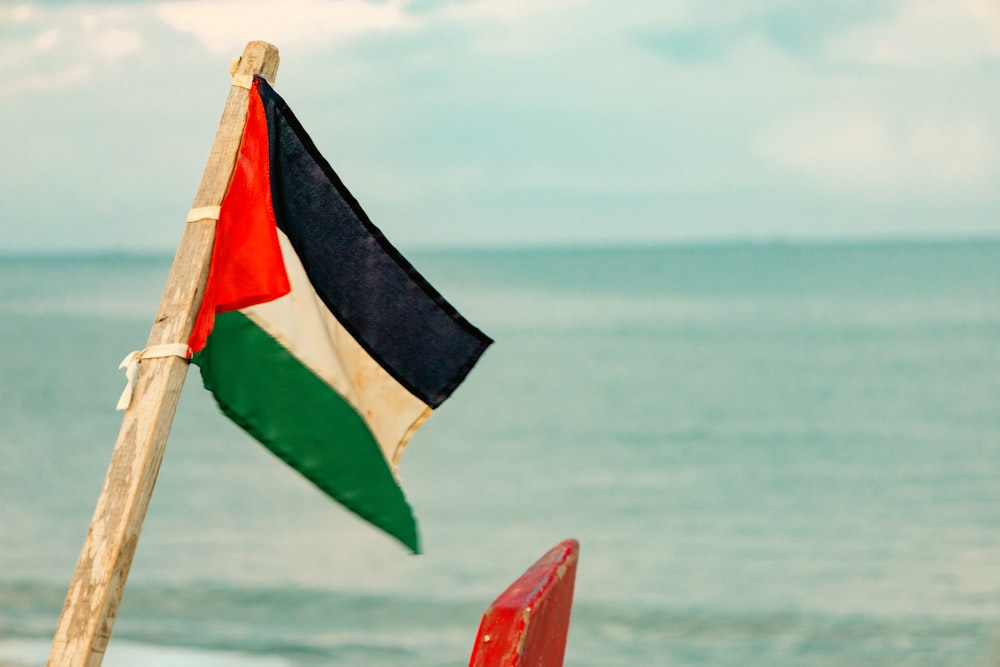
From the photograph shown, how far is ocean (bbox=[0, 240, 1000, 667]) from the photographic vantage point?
13.0m

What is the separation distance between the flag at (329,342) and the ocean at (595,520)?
785 centimetres

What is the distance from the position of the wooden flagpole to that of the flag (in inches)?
5.0

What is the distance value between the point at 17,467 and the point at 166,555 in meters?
8.82

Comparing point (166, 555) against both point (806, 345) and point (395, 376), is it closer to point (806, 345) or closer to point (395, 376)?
point (395, 376)

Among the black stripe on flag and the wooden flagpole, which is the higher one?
the black stripe on flag

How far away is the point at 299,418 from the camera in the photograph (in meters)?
3.40

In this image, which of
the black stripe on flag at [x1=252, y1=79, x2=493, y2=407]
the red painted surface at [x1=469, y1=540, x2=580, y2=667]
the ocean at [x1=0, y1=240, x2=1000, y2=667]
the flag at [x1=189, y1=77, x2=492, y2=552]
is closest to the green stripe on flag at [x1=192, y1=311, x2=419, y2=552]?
the flag at [x1=189, y1=77, x2=492, y2=552]

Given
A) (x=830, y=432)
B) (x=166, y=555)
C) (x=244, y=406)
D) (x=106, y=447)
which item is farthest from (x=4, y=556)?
(x=830, y=432)

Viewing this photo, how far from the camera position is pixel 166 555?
16.2 meters

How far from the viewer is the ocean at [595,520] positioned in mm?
13008

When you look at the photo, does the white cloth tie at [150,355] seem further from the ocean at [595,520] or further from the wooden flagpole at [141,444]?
the ocean at [595,520]

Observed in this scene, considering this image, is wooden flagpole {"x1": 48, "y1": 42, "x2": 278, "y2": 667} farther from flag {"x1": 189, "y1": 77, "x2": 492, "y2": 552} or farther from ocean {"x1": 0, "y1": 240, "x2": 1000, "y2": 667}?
ocean {"x1": 0, "y1": 240, "x2": 1000, "y2": 667}

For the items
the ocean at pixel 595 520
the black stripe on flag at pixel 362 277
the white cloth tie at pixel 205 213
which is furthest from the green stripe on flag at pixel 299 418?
the ocean at pixel 595 520

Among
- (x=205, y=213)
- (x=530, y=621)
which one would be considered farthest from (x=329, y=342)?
(x=530, y=621)
